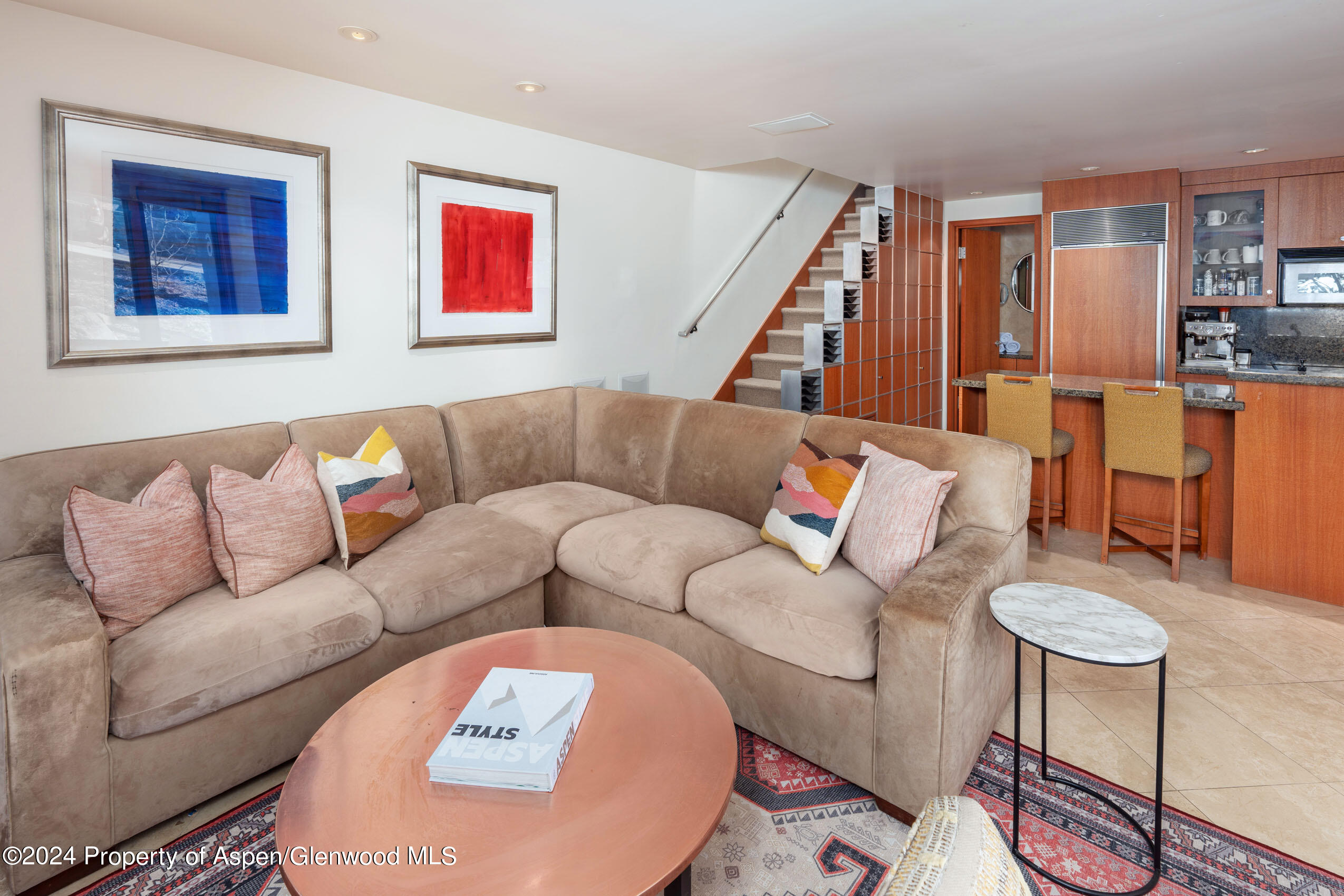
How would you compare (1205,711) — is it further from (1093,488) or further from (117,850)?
(117,850)

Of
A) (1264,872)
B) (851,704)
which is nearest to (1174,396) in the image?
(1264,872)

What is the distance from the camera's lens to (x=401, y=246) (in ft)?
10.7

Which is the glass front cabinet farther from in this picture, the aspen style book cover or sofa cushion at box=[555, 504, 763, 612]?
the aspen style book cover

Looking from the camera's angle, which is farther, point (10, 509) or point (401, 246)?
point (401, 246)

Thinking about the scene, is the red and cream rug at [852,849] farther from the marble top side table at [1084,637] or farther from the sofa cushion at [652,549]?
the sofa cushion at [652,549]

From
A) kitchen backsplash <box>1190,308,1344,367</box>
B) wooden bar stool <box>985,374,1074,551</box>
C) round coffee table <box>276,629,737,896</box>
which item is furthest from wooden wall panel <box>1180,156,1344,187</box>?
round coffee table <box>276,629,737,896</box>

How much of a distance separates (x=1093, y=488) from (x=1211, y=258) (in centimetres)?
227

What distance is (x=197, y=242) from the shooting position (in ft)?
8.53

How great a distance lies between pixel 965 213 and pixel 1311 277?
8.26 feet

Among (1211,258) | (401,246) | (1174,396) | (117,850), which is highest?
(1211,258)

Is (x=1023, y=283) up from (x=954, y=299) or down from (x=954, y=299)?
up

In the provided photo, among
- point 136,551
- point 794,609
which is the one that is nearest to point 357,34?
point 136,551

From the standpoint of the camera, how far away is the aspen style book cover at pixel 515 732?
137 centimetres

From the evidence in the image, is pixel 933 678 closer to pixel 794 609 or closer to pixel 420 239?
pixel 794 609
